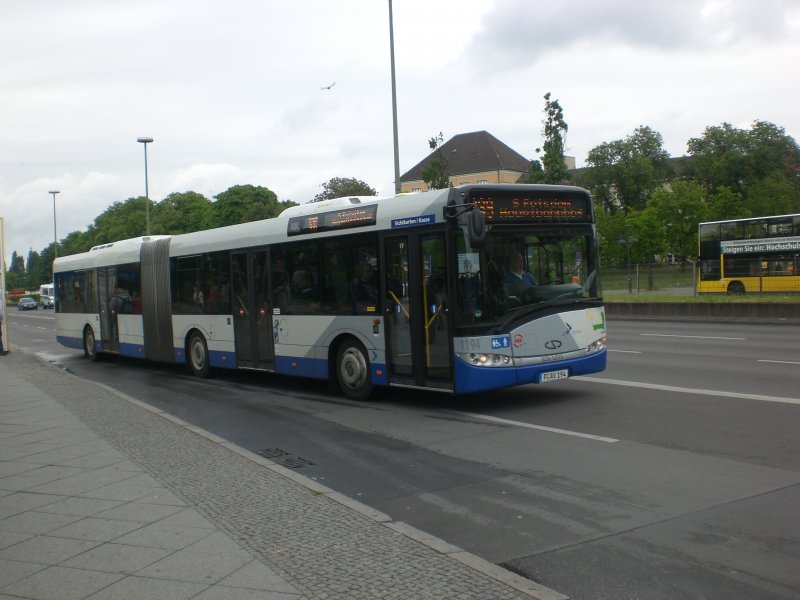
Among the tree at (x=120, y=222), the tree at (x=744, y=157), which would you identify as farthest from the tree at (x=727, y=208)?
the tree at (x=120, y=222)

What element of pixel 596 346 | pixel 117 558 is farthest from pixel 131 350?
pixel 117 558

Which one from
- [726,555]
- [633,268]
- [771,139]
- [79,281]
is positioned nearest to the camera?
[726,555]

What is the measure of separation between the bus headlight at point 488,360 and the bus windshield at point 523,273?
0.35m

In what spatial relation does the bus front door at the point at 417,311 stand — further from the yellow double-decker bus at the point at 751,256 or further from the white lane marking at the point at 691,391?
the yellow double-decker bus at the point at 751,256

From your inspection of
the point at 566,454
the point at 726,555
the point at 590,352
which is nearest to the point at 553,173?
the point at 590,352

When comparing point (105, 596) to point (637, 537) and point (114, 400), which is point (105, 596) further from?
point (114, 400)

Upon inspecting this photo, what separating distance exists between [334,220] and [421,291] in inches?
100.0

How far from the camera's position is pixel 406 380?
11391 millimetres

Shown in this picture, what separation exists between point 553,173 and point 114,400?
3563 cm

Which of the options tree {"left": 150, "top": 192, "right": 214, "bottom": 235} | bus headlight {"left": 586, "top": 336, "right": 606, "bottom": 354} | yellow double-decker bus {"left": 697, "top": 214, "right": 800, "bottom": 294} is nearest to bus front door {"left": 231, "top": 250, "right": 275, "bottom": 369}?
bus headlight {"left": 586, "top": 336, "right": 606, "bottom": 354}

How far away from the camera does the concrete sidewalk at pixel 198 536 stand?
463cm

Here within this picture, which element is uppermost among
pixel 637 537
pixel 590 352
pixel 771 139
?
pixel 771 139

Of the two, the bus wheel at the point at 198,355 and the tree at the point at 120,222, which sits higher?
the tree at the point at 120,222

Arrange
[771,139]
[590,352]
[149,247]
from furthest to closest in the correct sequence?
[771,139] → [149,247] → [590,352]
